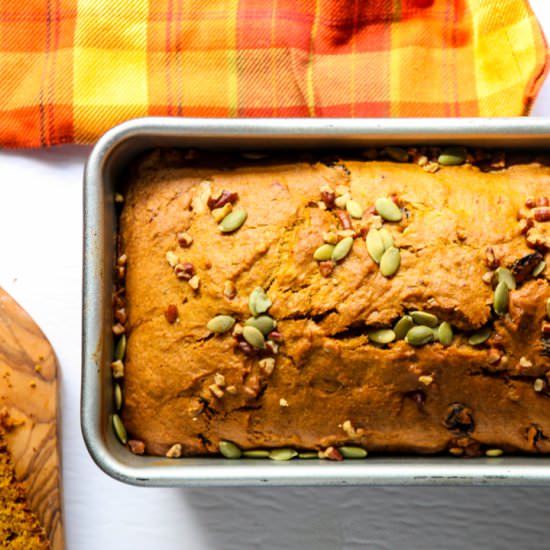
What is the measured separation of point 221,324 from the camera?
1.73 m

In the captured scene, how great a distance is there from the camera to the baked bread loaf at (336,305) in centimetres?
172

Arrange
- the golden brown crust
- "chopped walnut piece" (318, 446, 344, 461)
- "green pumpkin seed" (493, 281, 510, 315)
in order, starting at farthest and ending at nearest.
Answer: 1. the golden brown crust
2. "chopped walnut piece" (318, 446, 344, 461)
3. "green pumpkin seed" (493, 281, 510, 315)

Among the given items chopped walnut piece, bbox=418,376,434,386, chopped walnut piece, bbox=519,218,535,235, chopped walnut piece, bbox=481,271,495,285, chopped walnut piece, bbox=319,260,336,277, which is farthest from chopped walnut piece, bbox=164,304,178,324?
chopped walnut piece, bbox=519,218,535,235

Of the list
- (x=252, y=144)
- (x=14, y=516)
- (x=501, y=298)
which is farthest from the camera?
(x=14, y=516)

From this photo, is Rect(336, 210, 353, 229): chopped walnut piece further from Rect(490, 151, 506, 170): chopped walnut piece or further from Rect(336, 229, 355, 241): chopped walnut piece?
Rect(490, 151, 506, 170): chopped walnut piece

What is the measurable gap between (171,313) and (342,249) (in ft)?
1.34

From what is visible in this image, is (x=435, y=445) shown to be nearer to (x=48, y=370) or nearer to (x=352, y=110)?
(x=352, y=110)

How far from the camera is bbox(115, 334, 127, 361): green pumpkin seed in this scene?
184 centimetres

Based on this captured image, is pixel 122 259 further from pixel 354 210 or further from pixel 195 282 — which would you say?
pixel 354 210

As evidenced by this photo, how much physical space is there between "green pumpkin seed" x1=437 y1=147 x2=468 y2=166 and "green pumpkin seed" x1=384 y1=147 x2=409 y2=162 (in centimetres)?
8

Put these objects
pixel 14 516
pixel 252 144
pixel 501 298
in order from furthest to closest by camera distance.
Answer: pixel 14 516, pixel 252 144, pixel 501 298

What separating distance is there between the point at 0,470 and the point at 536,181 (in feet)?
5.04

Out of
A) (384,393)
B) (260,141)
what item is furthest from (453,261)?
(260,141)

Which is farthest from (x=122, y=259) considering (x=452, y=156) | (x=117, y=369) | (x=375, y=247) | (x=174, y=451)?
(x=452, y=156)
